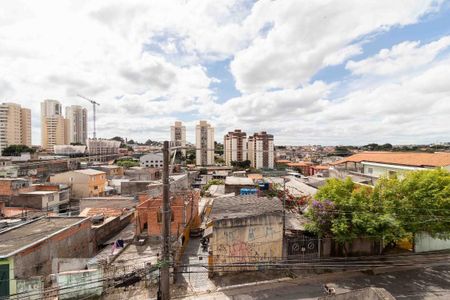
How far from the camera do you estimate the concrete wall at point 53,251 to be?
12.0 meters

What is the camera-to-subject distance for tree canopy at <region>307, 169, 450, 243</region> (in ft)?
47.0

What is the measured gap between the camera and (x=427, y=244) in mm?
18656

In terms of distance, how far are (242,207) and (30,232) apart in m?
13.0

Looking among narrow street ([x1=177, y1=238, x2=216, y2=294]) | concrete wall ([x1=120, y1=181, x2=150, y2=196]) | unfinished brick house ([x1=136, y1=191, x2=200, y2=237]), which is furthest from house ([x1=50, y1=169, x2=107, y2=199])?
narrow street ([x1=177, y1=238, x2=216, y2=294])

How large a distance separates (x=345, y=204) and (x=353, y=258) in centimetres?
439

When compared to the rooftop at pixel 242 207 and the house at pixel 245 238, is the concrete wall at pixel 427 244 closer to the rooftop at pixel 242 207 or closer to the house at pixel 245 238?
the rooftop at pixel 242 207

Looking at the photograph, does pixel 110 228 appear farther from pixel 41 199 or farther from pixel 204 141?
pixel 204 141

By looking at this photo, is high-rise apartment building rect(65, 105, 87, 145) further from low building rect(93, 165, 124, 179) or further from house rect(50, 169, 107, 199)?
house rect(50, 169, 107, 199)

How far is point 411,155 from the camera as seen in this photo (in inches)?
1142

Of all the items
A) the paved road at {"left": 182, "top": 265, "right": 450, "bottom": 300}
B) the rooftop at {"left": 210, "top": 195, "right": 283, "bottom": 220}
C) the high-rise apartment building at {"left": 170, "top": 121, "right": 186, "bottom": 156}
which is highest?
the high-rise apartment building at {"left": 170, "top": 121, "right": 186, "bottom": 156}

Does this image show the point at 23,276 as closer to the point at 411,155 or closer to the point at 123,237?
the point at 123,237

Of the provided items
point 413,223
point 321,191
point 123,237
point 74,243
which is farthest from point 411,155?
point 74,243

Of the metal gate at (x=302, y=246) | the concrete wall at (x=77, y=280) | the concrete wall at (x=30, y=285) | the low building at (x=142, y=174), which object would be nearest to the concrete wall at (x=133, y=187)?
the low building at (x=142, y=174)

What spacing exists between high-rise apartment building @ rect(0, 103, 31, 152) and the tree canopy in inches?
4875
